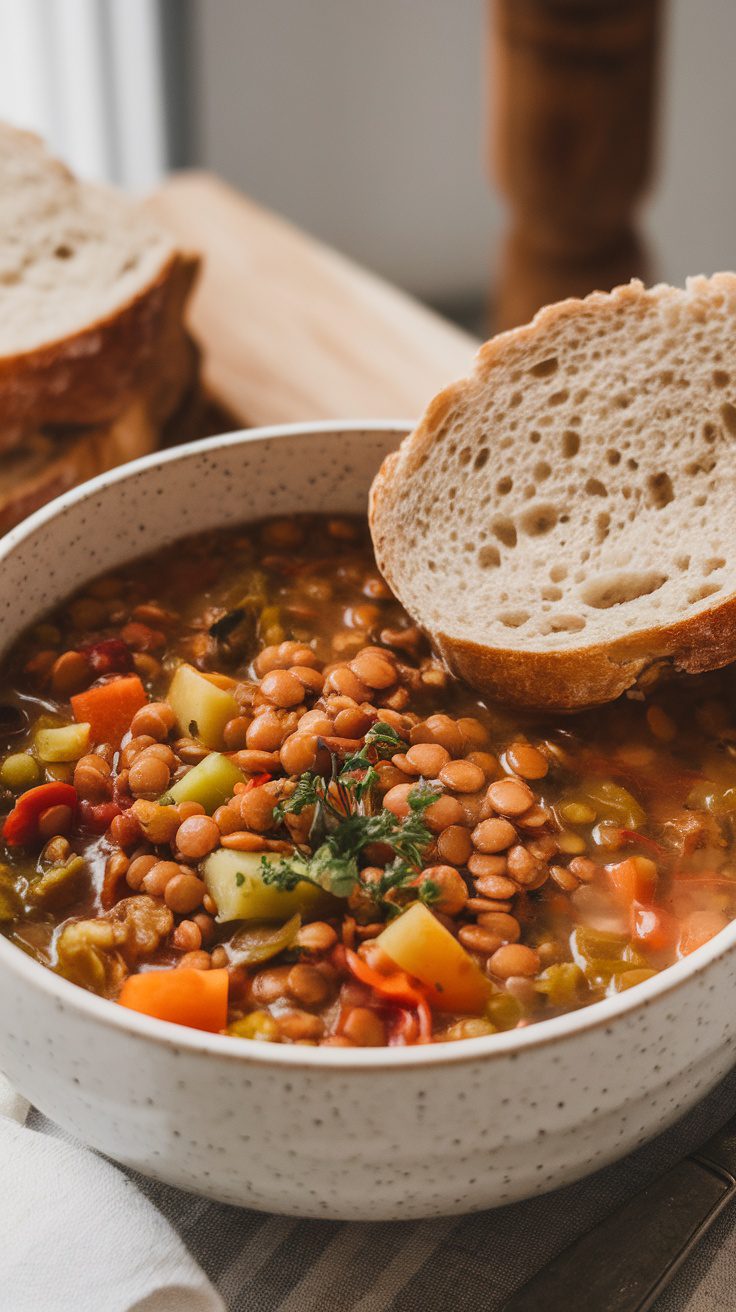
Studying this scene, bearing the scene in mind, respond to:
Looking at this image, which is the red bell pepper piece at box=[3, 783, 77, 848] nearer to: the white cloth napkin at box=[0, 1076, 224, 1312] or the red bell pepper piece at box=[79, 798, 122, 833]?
the red bell pepper piece at box=[79, 798, 122, 833]

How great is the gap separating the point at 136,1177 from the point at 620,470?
1.39 meters

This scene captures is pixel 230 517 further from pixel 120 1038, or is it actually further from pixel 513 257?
pixel 513 257

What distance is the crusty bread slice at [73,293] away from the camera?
3.05 metres

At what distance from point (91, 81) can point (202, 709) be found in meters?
4.89

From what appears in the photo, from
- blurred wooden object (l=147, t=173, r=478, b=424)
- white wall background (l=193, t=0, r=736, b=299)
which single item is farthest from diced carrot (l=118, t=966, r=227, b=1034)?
white wall background (l=193, t=0, r=736, b=299)

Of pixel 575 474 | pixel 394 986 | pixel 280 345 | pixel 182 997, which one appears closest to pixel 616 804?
pixel 394 986

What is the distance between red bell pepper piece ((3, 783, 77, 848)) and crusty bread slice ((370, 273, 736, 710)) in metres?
0.66

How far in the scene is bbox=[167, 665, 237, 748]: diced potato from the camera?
2.16 m

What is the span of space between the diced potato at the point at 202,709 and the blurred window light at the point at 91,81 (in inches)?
181

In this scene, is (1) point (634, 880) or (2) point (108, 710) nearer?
(1) point (634, 880)

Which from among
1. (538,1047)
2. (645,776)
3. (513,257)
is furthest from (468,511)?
(513,257)

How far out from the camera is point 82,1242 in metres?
1.80

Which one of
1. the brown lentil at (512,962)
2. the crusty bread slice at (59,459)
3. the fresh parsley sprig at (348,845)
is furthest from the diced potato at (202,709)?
the crusty bread slice at (59,459)

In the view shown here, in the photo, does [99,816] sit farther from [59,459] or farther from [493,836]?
[59,459]
